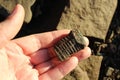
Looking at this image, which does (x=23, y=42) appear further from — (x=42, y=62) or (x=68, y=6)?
(x=68, y=6)

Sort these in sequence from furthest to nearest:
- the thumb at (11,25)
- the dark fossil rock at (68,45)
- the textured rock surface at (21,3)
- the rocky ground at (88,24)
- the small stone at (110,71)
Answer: the small stone at (110,71), the rocky ground at (88,24), the textured rock surface at (21,3), the dark fossil rock at (68,45), the thumb at (11,25)

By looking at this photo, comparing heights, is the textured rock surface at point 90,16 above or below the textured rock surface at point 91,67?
above

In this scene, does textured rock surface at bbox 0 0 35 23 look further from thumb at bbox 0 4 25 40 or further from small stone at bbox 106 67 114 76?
small stone at bbox 106 67 114 76

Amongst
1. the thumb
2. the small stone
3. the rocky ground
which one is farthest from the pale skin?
the small stone

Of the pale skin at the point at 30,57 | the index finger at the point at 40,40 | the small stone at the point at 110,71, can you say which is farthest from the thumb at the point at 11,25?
the small stone at the point at 110,71

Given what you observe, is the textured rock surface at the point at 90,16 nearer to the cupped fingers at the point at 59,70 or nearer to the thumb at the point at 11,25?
the cupped fingers at the point at 59,70

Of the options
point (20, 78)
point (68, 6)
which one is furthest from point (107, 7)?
point (20, 78)
